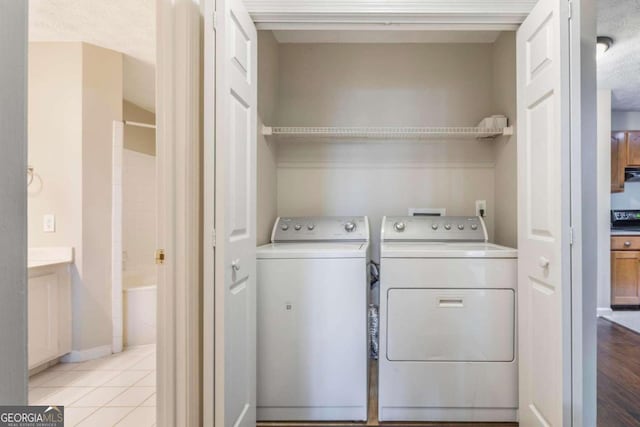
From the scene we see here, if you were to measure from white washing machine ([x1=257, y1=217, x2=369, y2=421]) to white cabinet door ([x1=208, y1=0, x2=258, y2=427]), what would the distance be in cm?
17

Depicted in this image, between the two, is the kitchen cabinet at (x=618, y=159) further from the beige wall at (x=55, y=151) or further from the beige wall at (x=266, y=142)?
the beige wall at (x=55, y=151)

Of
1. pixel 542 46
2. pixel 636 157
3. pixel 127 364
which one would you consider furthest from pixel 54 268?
pixel 636 157

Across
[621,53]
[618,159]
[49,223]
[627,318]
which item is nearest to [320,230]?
[49,223]

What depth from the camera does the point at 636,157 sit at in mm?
4094

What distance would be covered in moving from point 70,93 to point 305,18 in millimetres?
2017

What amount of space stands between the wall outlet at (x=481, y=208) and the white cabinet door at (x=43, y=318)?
9.96 feet

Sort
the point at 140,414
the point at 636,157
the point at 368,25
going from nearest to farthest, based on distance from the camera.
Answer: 1. the point at 368,25
2. the point at 140,414
3. the point at 636,157

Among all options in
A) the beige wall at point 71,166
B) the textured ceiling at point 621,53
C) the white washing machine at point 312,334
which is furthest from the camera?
the beige wall at point 71,166

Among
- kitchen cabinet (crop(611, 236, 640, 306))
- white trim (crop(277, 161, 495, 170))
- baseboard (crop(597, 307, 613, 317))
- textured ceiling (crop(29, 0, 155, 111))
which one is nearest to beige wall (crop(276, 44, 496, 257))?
white trim (crop(277, 161, 495, 170))

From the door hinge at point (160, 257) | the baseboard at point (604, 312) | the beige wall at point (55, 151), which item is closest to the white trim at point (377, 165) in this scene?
the door hinge at point (160, 257)

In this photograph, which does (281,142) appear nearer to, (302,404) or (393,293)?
(393,293)

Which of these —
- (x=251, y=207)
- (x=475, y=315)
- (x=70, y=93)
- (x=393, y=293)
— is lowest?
(x=475, y=315)

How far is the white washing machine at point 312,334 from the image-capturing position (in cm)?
173

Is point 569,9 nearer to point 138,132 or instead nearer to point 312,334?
point 312,334
